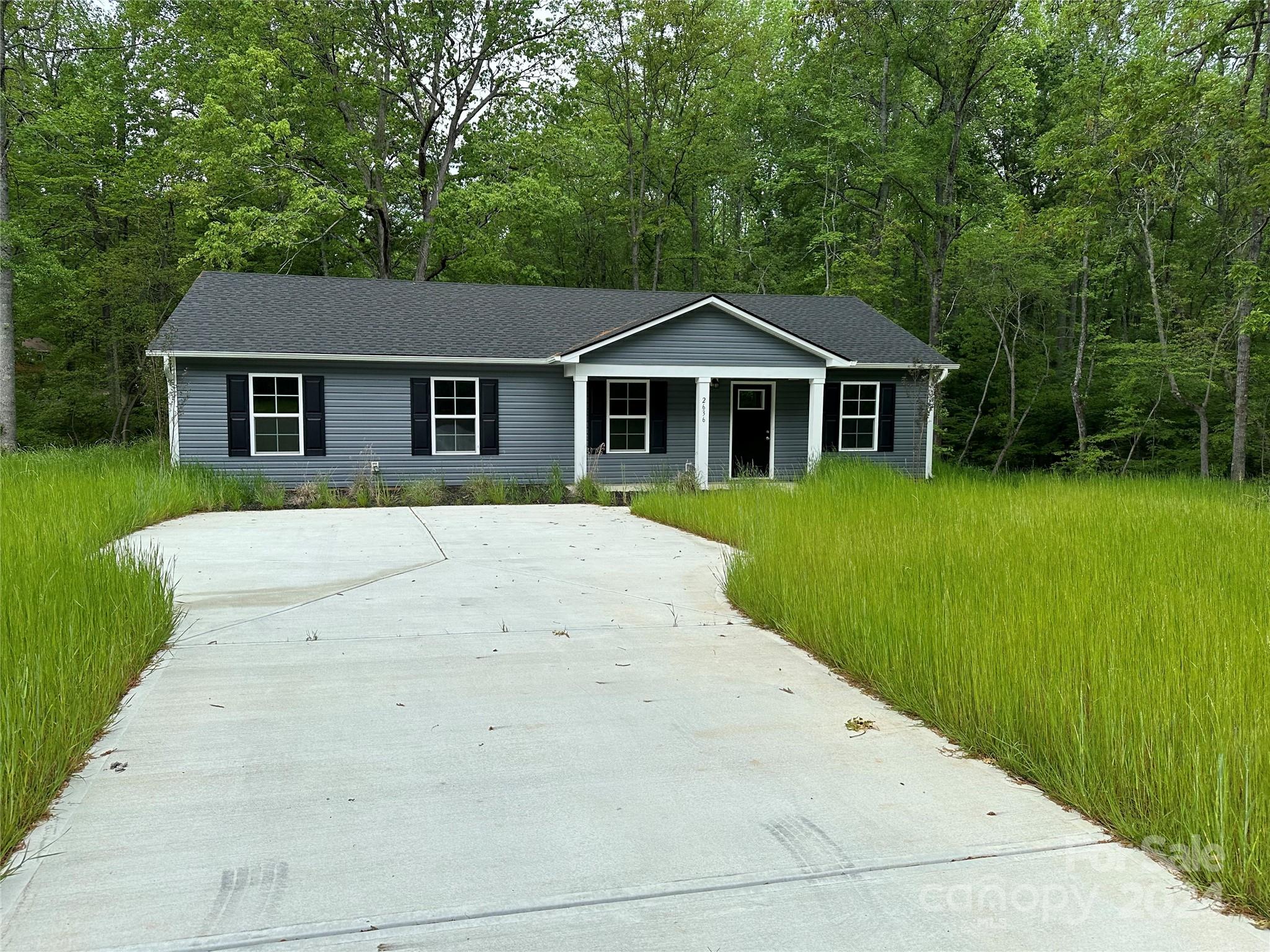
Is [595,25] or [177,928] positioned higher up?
[595,25]

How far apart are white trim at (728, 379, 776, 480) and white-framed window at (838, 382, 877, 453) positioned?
1.48 metres

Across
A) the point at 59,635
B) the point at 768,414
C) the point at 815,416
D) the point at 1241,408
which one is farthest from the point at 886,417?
the point at 59,635

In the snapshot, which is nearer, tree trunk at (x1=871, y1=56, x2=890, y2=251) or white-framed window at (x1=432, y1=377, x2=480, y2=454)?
white-framed window at (x1=432, y1=377, x2=480, y2=454)

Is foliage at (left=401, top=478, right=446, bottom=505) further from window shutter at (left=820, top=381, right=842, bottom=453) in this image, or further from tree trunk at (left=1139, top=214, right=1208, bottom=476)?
tree trunk at (left=1139, top=214, right=1208, bottom=476)

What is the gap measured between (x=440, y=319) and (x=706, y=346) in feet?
18.1

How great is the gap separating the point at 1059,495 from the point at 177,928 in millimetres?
9876

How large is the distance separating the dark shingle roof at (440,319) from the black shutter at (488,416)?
2.23 ft

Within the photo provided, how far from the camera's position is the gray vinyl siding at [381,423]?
586 inches

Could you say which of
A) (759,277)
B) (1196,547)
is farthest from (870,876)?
(759,277)

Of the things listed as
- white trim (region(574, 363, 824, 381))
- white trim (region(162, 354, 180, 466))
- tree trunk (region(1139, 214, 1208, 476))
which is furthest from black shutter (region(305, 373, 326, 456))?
tree trunk (region(1139, 214, 1208, 476))

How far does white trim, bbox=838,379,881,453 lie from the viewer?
1833 cm

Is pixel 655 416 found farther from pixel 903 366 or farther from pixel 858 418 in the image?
pixel 903 366

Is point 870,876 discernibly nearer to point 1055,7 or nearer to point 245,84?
point 1055,7

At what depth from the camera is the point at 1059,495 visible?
988 cm
